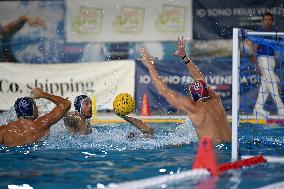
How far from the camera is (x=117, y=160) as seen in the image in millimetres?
5789

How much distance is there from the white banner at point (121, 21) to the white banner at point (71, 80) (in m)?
0.69

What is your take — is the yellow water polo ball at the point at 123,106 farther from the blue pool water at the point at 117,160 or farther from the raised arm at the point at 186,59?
the raised arm at the point at 186,59


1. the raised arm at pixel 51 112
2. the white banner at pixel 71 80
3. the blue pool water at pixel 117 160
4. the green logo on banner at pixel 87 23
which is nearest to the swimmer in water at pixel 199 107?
the blue pool water at pixel 117 160

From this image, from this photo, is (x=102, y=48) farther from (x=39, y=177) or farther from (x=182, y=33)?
(x=39, y=177)

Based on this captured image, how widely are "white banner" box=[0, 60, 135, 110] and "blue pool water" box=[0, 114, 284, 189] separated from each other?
3.34 m

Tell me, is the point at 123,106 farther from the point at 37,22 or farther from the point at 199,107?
the point at 37,22

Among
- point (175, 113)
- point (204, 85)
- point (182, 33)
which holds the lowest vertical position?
point (175, 113)

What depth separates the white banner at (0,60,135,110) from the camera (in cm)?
1157

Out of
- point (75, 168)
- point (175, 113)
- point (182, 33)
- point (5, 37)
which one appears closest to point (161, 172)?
point (75, 168)

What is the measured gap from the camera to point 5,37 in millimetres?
12297

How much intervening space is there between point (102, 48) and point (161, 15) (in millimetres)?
1347

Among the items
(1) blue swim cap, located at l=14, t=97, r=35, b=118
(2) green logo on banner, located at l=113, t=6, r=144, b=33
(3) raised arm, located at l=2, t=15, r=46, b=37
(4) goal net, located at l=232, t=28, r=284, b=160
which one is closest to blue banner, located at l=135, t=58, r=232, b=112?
(4) goal net, located at l=232, t=28, r=284, b=160

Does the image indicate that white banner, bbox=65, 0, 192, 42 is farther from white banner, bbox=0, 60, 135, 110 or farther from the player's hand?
white banner, bbox=0, 60, 135, 110

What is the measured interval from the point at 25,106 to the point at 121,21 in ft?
19.0
